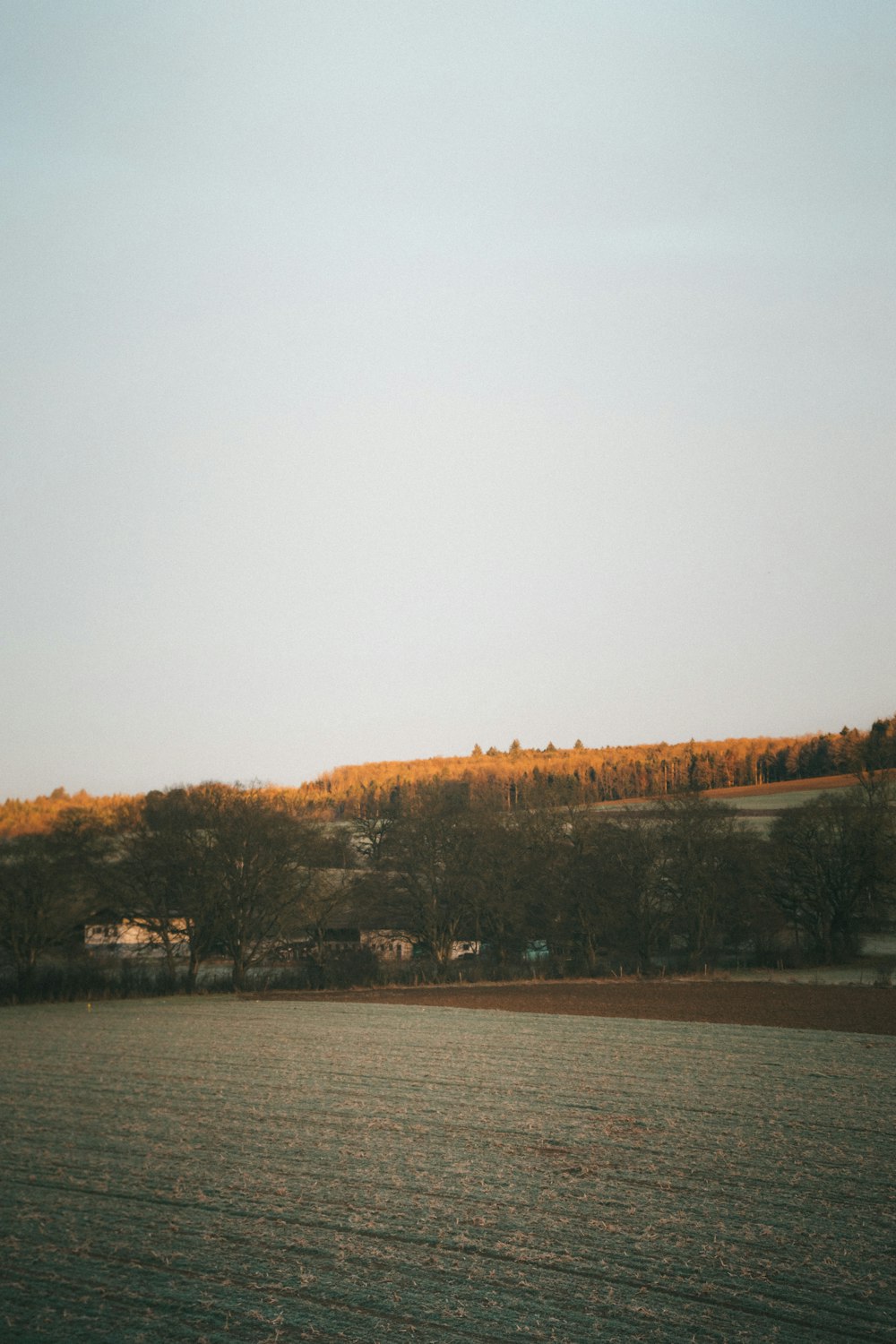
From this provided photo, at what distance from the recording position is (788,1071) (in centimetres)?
2252

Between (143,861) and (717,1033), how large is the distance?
3372 centimetres

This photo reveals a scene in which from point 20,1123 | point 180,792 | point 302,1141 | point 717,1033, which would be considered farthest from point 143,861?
point 302,1141

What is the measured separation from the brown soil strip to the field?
871cm

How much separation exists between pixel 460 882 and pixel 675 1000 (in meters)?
22.4

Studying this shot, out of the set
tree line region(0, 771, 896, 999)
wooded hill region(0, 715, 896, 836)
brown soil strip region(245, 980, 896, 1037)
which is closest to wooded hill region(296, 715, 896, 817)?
wooded hill region(0, 715, 896, 836)

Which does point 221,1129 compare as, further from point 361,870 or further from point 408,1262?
point 361,870

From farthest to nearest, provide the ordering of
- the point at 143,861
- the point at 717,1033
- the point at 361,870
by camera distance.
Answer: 1. the point at 361,870
2. the point at 143,861
3. the point at 717,1033

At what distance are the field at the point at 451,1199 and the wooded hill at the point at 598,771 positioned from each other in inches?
1880

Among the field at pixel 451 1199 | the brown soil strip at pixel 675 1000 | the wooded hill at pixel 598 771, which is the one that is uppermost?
the wooded hill at pixel 598 771

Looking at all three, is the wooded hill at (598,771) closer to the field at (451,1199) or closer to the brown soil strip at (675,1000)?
the brown soil strip at (675,1000)

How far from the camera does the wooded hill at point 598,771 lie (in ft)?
242

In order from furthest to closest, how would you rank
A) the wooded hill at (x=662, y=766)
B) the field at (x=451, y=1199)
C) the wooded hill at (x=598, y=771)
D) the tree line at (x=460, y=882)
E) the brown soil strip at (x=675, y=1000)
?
the wooded hill at (x=662, y=766)
the wooded hill at (x=598, y=771)
the tree line at (x=460, y=882)
the brown soil strip at (x=675, y=1000)
the field at (x=451, y=1199)

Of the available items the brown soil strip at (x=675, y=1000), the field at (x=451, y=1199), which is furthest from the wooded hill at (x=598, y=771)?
the field at (x=451, y=1199)

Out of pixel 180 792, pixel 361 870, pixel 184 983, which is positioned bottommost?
pixel 184 983
